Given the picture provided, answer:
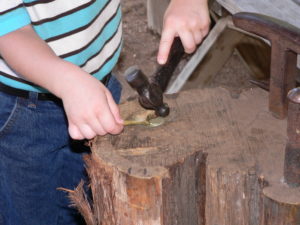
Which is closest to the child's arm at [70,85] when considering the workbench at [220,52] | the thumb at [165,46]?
the thumb at [165,46]

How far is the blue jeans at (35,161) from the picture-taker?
1962 millimetres

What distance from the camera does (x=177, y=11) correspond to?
72.4 inches

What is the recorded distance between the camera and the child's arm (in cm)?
162

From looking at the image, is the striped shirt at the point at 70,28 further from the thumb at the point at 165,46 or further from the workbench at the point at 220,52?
the workbench at the point at 220,52

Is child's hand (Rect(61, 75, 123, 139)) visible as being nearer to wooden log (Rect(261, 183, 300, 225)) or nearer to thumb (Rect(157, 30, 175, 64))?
thumb (Rect(157, 30, 175, 64))

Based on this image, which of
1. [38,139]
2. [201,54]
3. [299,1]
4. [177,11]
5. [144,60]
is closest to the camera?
[177,11]

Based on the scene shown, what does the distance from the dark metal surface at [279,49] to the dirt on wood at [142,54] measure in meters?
1.54

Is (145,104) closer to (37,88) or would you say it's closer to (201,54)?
(37,88)

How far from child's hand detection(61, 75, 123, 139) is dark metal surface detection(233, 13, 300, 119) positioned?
0.40 meters

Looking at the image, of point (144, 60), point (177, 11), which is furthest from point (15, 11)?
point (144, 60)

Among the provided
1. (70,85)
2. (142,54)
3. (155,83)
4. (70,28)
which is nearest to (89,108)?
(70,85)

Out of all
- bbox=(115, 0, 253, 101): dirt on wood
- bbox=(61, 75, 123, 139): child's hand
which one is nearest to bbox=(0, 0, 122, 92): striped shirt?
bbox=(61, 75, 123, 139): child's hand

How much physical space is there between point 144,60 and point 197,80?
0.68m

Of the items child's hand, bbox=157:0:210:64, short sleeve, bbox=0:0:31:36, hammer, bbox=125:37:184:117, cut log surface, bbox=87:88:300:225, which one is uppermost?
short sleeve, bbox=0:0:31:36
